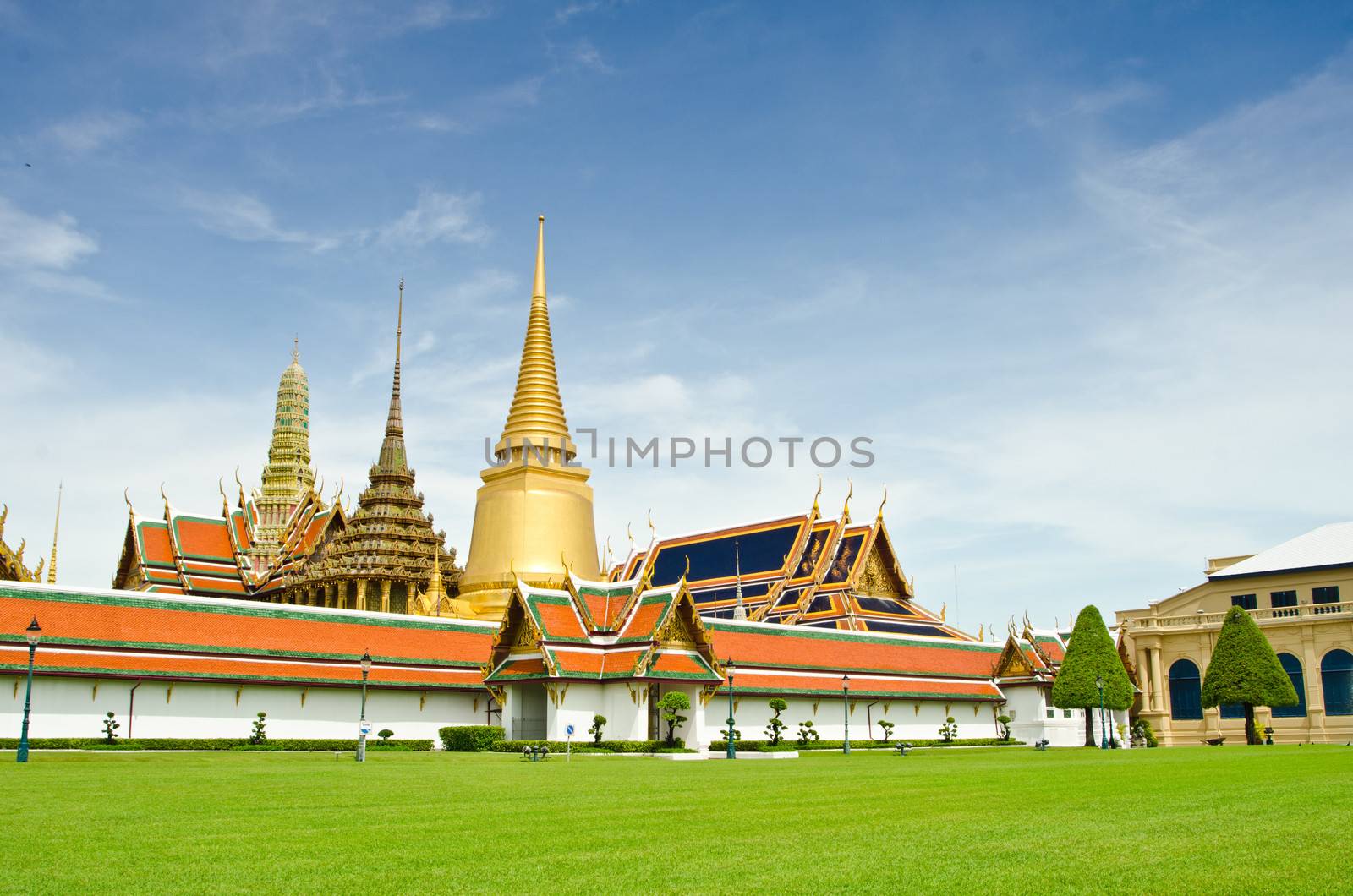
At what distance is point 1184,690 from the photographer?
5906 centimetres

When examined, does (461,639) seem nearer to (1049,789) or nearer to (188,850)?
(1049,789)

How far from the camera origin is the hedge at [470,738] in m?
36.3

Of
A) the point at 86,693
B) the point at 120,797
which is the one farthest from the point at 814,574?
the point at 120,797

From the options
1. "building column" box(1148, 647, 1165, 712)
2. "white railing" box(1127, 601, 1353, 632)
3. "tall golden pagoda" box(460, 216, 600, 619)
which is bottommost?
"building column" box(1148, 647, 1165, 712)

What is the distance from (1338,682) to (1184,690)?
720 centimetres

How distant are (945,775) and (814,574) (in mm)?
37137

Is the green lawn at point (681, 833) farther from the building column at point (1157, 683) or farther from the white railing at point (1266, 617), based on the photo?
the building column at point (1157, 683)

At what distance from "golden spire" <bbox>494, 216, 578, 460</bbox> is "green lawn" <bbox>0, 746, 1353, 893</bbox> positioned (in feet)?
121

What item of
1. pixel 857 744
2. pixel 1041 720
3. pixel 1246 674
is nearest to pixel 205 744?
pixel 857 744

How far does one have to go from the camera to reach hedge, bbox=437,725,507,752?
36344 millimetres

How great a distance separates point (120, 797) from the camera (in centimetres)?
1496

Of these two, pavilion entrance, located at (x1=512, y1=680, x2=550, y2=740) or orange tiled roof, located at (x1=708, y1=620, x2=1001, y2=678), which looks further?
Result: orange tiled roof, located at (x1=708, y1=620, x2=1001, y2=678)

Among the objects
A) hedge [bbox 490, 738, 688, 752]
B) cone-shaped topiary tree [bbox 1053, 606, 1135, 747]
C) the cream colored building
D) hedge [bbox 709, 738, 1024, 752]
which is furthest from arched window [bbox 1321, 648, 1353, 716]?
hedge [bbox 490, 738, 688, 752]

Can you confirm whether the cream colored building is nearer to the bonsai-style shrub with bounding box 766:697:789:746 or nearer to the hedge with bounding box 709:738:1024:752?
the hedge with bounding box 709:738:1024:752
